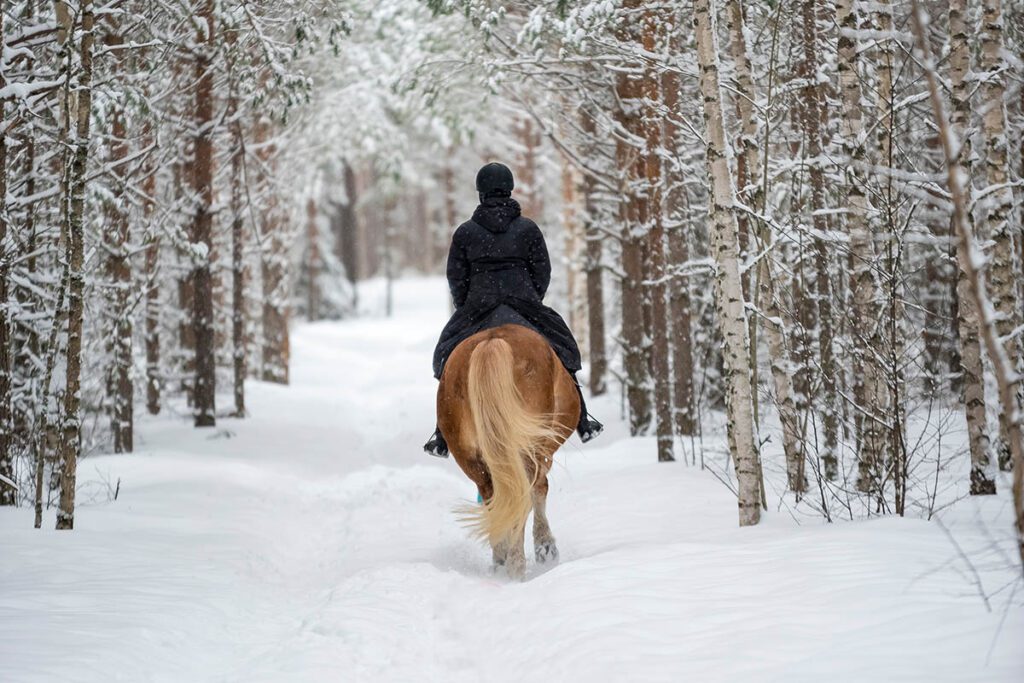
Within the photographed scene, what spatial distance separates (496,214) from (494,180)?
27 centimetres

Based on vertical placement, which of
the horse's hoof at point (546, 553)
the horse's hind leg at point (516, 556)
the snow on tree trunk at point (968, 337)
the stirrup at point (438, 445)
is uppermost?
the snow on tree trunk at point (968, 337)

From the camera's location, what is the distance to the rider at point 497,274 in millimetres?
6832

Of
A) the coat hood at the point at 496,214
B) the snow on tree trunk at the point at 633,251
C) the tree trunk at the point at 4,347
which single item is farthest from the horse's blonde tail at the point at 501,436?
the snow on tree trunk at the point at 633,251

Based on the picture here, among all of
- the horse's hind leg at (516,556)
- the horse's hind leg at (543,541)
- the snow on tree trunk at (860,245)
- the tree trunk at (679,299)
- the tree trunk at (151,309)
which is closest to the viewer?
the horse's hind leg at (516,556)

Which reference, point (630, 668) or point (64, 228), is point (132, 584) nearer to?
point (64, 228)

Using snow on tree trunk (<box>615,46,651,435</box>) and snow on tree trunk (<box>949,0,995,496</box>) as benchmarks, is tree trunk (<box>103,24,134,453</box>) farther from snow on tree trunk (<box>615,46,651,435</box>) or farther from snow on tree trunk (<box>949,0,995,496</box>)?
snow on tree trunk (<box>949,0,995,496</box>)

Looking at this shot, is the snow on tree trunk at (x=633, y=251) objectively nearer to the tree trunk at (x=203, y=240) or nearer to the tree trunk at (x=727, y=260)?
the tree trunk at (x=727, y=260)

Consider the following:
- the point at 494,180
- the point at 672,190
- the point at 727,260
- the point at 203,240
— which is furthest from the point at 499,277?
the point at 203,240

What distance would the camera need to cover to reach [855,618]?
12.7ft

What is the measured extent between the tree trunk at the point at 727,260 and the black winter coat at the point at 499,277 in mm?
1232

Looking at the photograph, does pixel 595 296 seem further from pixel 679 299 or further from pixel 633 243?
pixel 679 299

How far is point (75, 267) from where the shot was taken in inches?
276

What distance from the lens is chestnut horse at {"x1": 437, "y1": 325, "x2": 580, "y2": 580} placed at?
6.10 meters

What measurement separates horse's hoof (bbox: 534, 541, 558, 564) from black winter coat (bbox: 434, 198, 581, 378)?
137 cm
